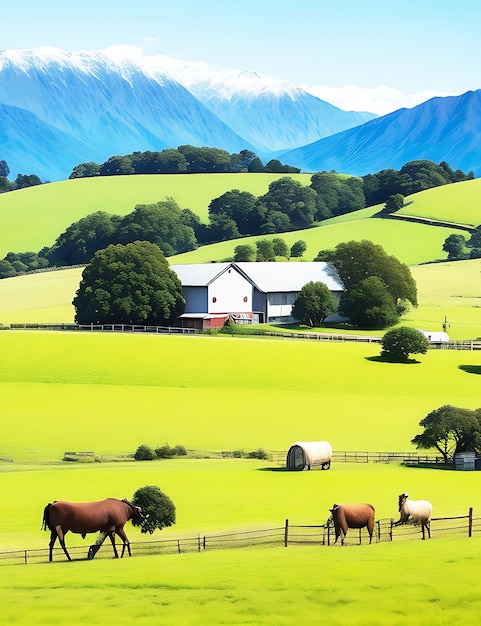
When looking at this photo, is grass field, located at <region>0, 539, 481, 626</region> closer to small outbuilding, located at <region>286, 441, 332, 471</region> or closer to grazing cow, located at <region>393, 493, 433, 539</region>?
grazing cow, located at <region>393, 493, 433, 539</region>

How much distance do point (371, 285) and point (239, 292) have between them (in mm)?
14242

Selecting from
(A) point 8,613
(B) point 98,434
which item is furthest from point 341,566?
(B) point 98,434

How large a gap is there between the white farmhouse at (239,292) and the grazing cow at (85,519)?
8355 centimetres

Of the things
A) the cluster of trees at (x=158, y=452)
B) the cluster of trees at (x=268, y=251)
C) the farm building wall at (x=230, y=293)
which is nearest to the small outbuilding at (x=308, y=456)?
the cluster of trees at (x=158, y=452)

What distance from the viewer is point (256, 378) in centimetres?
8062

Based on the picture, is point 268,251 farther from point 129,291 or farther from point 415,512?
point 415,512

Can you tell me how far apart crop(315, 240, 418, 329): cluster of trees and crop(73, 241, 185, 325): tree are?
61.0 ft

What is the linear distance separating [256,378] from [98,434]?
22.3 meters

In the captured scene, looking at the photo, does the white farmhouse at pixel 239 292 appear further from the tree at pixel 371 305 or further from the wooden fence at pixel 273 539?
the wooden fence at pixel 273 539

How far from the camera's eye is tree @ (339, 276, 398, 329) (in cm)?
11512

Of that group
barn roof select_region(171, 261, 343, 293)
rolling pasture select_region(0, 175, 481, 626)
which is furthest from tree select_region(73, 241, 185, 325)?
rolling pasture select_region(0, 175, 481, 626)

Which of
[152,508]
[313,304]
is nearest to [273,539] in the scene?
[152,508]

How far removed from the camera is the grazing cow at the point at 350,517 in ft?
105

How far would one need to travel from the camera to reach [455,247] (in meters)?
185
